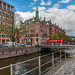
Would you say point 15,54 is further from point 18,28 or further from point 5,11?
point 5,11

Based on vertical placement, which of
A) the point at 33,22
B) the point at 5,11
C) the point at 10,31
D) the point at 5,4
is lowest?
the point at 10,31

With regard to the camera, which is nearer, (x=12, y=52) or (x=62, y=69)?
(x=62, y=69)

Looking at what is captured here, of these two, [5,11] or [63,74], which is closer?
[63,74]

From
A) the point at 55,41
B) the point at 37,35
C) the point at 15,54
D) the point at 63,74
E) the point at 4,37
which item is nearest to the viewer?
the point at 63,74

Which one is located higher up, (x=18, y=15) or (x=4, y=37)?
(x=18, y=15)

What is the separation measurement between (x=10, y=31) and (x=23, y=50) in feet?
27.5

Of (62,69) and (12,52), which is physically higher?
(62,69)

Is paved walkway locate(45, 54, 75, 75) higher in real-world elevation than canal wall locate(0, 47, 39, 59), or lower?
higher

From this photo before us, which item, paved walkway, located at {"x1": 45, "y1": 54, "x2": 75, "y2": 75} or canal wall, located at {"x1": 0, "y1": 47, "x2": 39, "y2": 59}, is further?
canal wall, located at {"x1": 0, "y1": 47, "x2": 39, "y2": 59}

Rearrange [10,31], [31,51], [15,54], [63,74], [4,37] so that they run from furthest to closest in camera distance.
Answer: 1. [4,37]
2. [31,51]
3. [10,31]
4. [15,54]
5. [63,74]

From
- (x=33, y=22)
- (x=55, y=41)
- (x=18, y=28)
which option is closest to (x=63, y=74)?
(x=18, y=28)

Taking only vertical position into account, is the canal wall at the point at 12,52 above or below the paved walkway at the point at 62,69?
below

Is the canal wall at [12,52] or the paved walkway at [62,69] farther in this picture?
the canal wall at [12,52]

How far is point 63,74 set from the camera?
220 inches
